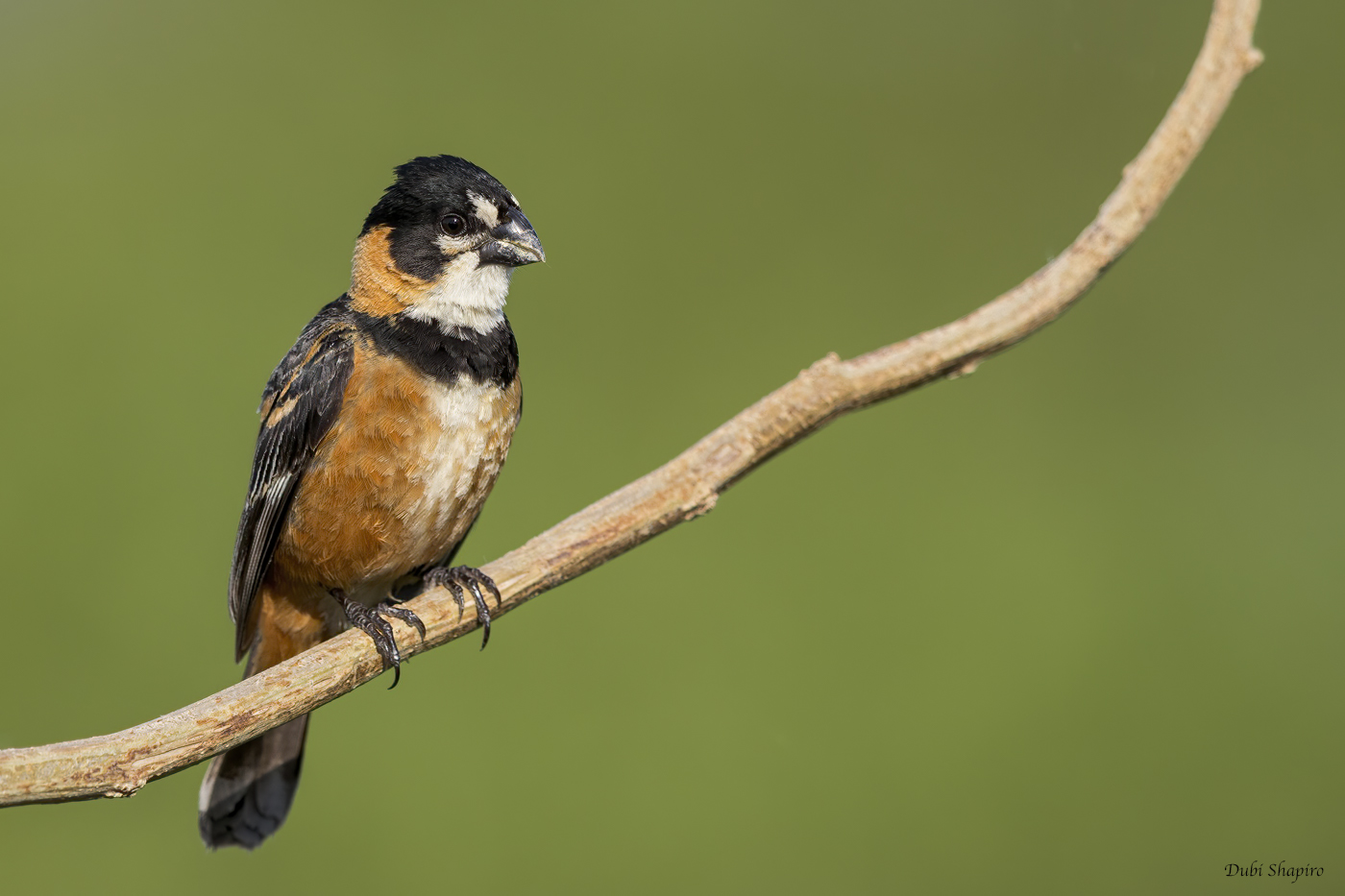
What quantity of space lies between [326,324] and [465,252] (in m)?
0.57

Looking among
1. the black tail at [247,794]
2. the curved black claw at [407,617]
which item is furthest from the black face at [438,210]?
the black tail at [247,794]

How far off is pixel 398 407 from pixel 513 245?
64 centimetres

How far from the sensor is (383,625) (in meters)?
3.47

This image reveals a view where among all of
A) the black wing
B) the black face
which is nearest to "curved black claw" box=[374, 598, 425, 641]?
the black wing

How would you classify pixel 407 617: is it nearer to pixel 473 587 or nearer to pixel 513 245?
pixel 473 587

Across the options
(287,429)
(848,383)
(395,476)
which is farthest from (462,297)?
(848,383)

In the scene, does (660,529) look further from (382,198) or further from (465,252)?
(382,198)

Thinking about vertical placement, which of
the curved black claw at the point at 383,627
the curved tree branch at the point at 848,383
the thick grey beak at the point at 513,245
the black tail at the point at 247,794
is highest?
the thick grey beak at the point at 513,245

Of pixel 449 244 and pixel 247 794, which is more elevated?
pixel 449 244

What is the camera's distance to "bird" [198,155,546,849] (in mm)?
3604

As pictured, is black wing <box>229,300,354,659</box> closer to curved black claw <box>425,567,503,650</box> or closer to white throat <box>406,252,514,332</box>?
white throat <box>406,252,514,332</box>

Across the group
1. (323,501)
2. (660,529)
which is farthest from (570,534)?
(323,501)

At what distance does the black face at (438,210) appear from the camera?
3.61 m

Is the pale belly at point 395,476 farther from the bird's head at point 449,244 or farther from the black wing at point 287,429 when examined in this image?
the bird's head at point 449,244
